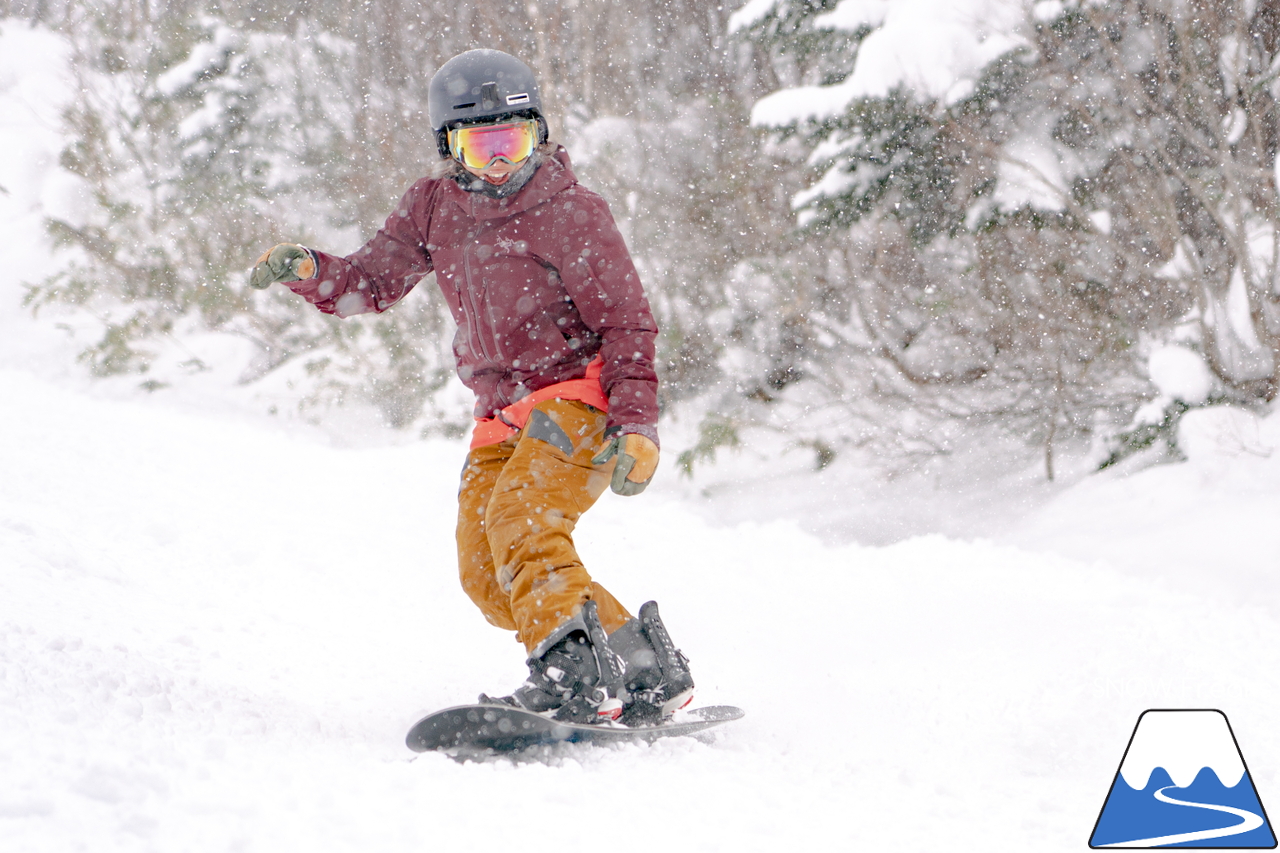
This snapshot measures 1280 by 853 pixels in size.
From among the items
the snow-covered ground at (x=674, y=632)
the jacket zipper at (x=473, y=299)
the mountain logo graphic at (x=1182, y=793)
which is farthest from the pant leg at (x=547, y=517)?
the mountain logo graphic at (x=1182, y=793)

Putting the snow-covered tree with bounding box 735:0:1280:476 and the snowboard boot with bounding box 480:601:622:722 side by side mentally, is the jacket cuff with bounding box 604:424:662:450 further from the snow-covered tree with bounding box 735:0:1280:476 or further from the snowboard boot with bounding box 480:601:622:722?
the snow-covered tree with bounding box 735:0:1280:476

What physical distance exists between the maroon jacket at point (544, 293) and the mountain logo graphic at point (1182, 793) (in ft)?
4.42

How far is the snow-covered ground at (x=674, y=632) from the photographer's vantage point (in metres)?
1.68

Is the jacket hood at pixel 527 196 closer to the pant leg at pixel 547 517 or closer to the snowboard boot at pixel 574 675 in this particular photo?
the pant leg at pixel 547 517

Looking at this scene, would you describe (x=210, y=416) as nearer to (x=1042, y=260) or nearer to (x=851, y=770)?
(x=1042, y=260)

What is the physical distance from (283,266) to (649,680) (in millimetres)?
1489

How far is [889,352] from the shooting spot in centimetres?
668

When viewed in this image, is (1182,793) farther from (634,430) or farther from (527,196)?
(527,196)

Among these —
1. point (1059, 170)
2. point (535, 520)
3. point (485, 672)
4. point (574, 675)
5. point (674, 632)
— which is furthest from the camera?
point (1059, 170)

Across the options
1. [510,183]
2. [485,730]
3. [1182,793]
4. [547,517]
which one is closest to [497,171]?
[510,183]

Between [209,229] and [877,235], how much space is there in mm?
7811

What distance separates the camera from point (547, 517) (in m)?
2.41

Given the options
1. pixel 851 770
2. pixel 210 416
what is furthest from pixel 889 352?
pixel 210 416

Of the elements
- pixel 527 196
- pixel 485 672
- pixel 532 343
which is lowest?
pixel 485 672
